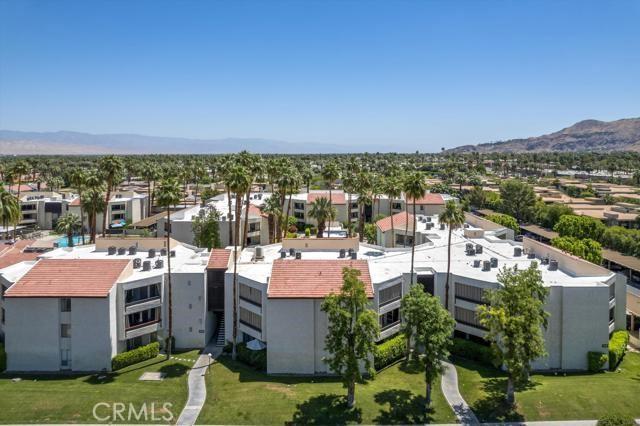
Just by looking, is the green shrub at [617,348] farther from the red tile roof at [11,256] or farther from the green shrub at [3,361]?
the red tile roof at [11,256]

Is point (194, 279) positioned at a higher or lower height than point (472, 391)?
higher

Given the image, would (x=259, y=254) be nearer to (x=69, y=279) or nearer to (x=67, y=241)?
(x=69, y=279)

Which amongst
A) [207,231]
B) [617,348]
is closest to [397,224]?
[207,231]

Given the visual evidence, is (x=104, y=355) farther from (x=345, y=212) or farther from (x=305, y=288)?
(x=345, y=212)

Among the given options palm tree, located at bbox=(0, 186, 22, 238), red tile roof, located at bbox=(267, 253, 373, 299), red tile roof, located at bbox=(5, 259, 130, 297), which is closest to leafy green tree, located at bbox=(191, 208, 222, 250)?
red tile roof, located at bbox=(5, 259, 130, 297)

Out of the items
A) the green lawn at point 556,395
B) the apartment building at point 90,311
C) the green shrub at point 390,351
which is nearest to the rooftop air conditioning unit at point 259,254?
the apartment building at point 90,311

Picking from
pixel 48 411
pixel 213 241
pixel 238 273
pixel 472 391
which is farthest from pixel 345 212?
pixel 48 411
